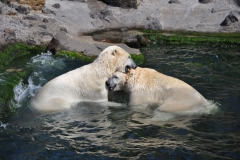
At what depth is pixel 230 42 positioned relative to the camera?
61.9 ft

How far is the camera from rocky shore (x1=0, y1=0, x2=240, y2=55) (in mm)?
18453

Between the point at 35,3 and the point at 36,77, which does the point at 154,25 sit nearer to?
the point at 35,3

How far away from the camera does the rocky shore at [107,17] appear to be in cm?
1845

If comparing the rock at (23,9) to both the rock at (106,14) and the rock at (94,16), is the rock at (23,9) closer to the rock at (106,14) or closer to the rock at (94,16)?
the rock at (94,16)

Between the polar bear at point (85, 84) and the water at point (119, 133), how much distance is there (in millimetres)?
226

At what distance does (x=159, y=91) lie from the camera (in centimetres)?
951

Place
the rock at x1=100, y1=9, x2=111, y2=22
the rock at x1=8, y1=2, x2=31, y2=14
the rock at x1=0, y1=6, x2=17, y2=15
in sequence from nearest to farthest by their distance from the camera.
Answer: the rock at x1=0, y1=6, x2=17, y2=15
the rock at x1=8, y1=2, x2=31, y2=14
the rock at x1=100, y1=9, x2=111, y2=22

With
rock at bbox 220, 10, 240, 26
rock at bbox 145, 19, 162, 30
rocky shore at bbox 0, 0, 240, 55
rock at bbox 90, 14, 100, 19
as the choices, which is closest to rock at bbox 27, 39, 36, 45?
rocky shore at bbox 0, 0, 240, 55

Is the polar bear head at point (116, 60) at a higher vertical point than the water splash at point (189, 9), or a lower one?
lower

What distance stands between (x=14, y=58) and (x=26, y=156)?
876 cm

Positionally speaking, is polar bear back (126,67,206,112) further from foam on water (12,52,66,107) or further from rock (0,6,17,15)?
rock (0,6,17,15)

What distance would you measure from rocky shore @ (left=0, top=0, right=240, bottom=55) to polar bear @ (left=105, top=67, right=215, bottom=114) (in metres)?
7.50

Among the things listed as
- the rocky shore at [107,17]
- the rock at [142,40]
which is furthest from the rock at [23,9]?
the rock at [142,40]

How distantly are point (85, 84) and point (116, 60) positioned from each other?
1.03m
